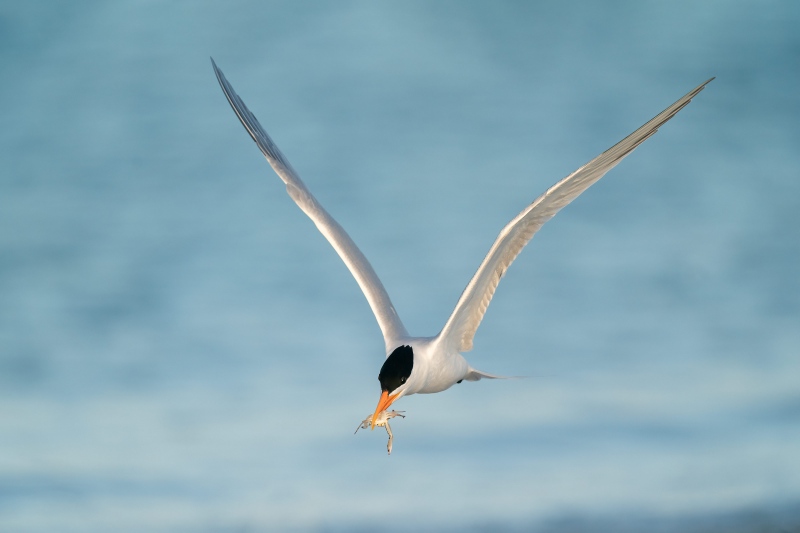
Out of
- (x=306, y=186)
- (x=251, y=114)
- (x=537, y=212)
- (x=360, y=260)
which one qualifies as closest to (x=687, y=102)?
(x=537, y=212)

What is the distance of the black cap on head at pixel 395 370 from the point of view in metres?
11.1

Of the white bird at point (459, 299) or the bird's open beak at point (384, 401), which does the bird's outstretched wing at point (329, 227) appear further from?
the bird's open beak at point (384, 401)

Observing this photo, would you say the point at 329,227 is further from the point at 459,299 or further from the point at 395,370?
the point at 395,370

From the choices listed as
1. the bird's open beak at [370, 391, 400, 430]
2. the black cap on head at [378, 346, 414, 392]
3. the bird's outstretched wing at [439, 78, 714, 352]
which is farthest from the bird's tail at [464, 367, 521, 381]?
the bird's open beak at [370, 391, 400, 430]

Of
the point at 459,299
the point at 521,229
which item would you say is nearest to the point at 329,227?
the point at 459,299

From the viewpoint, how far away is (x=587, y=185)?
451 inches

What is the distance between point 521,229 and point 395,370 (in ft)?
7.64

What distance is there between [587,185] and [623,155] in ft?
1.80

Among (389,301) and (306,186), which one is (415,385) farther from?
(306,186)

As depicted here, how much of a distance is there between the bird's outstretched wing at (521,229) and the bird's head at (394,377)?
869 mm

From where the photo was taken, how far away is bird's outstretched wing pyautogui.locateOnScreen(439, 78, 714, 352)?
36.1 ft

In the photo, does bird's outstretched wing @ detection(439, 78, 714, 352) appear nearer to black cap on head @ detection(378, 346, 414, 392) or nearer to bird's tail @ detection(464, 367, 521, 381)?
bird's tail @ detection(464, 367, 521, 381)

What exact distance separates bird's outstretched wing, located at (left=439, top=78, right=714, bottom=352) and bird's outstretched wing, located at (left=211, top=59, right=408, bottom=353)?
93 cm

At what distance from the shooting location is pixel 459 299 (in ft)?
38.7
